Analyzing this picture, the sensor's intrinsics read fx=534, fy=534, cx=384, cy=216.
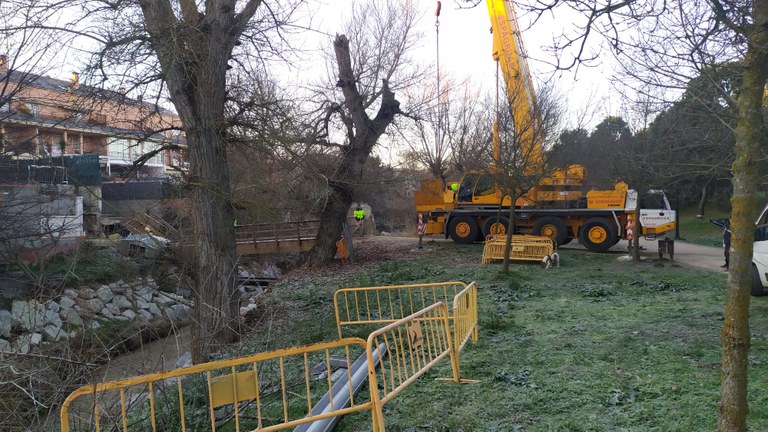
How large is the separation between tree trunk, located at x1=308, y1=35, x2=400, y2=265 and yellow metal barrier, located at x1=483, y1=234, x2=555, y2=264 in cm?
501

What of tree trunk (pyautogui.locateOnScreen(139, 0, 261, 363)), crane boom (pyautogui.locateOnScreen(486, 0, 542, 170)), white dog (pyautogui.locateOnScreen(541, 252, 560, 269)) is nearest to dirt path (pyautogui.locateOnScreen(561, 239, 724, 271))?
white dog (pyautogui.locateOnScreen(541, 252, 560, 269))

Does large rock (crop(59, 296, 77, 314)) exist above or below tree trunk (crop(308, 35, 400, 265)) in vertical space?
below

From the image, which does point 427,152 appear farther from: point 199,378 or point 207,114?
point 199,378

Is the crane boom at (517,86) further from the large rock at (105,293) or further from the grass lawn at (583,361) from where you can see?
the large rock at (105,293)

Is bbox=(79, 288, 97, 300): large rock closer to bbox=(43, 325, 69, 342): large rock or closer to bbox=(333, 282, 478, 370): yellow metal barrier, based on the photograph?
bbox=(43, 325, 69, 342): large rock

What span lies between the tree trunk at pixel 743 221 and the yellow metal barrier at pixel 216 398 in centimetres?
213

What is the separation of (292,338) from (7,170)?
5866mm

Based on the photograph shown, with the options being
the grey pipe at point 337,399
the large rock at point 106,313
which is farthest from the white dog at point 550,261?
the large rock at point 106,313

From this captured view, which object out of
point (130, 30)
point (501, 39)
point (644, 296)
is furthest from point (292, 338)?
point (501, 39)

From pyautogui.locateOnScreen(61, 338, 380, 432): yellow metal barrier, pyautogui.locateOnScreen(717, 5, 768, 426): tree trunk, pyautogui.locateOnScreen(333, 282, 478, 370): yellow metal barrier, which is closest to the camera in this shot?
pyautogui.locateOnScreen(717, 5, 768, 426): tree trunk

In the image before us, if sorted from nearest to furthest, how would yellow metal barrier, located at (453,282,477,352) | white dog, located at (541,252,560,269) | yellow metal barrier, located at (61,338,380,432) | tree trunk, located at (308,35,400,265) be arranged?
yellow metal barrier, located at (61,338,380,432) → yellow metal barrier, located at (453,282,477,352) → white dog, located at (541,252,560,269) → tree trunk, located at (308,35,400,265)

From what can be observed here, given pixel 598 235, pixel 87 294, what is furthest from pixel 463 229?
pixel 87 294

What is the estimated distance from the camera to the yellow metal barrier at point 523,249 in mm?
15742

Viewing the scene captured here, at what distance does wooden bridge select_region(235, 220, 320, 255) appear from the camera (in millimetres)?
19891
